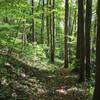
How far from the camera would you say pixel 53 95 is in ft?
36.6

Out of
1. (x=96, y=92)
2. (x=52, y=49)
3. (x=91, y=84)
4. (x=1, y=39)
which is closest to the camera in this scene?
(x=96, y=92)

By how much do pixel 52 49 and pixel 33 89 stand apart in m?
16.7

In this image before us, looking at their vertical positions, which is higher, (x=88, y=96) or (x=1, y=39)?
(x=1, y=39)

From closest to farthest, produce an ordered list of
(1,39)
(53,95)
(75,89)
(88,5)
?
1. (53,95)
2. (75,89)
3. (88,5)
4. (1,39)

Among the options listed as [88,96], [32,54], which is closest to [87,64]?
[88,96]

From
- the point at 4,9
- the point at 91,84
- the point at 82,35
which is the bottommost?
the point at 91,84

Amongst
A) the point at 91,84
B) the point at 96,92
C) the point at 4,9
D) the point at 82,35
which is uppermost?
the point at 4,9

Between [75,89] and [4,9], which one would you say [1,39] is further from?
[75,89]

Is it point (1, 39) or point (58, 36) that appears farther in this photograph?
point (58, 36)

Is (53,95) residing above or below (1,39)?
below

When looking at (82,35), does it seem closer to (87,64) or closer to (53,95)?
(87,64)

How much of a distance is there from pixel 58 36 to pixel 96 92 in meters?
36.9

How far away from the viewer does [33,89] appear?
11.3 m

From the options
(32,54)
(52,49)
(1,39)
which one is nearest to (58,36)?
(52,49)
